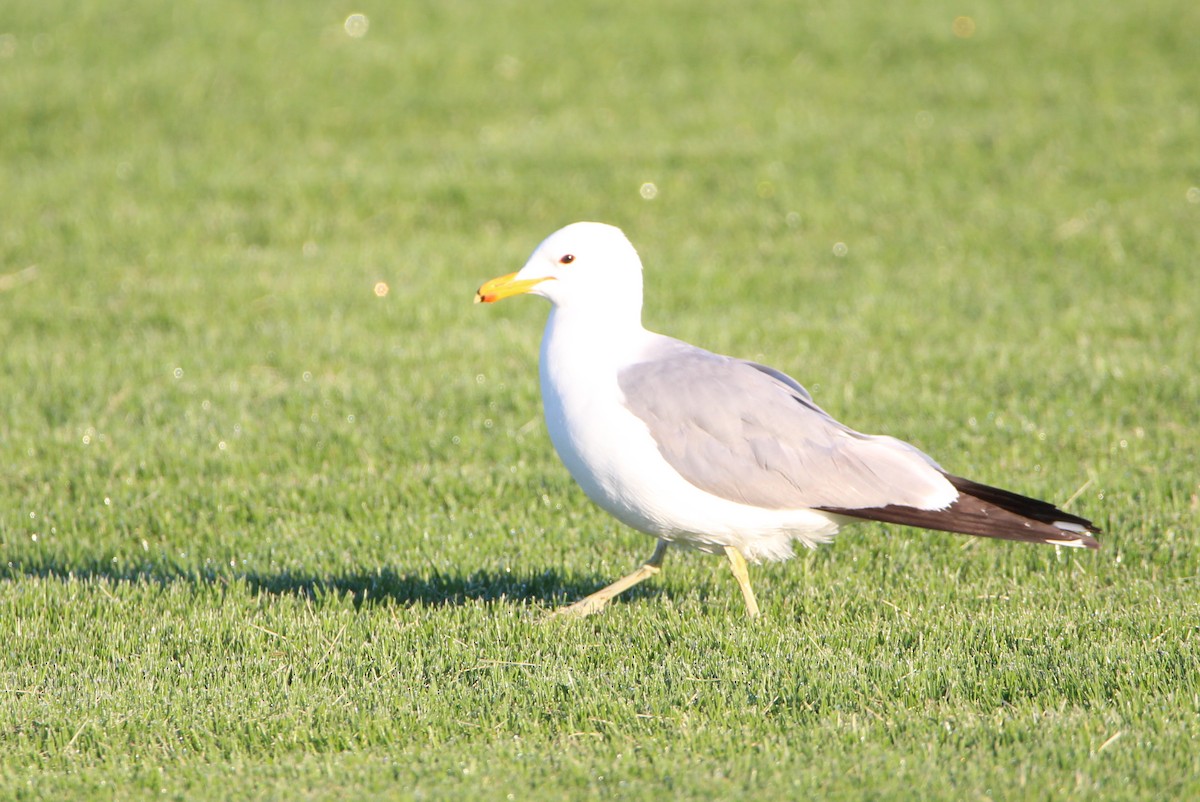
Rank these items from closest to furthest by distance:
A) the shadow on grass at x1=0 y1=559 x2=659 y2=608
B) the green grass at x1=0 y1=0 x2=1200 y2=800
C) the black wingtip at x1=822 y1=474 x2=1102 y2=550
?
the green grass at x1=0 y1=0 x2=1200 y2=800 → the black wingtip at x1=822 y1=474 x2=1102 y2=550 → the shadow on grass at x1=0 y1=559 x2=659 y2=608

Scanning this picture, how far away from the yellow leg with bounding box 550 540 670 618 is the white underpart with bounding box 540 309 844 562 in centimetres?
37

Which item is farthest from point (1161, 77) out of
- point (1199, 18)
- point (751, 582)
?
point (751, 582)

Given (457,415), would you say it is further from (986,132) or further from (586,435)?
(986,132)

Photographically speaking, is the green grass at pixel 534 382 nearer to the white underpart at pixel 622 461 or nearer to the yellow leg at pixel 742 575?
the yellow leg at pixel 742 575

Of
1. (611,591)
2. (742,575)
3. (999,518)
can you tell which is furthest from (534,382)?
(999,518)

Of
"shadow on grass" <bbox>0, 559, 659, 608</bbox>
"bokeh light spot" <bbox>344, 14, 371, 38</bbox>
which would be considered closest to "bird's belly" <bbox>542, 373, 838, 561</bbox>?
"shadow on grass" <bbox>0, 559, 659, 608</bbox>

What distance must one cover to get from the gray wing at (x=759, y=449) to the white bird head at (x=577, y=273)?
1.17 feet

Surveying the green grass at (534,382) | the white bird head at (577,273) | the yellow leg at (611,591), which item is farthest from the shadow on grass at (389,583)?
the white bird head at (577,273)

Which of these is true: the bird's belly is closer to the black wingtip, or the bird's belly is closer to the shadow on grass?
the black wingtip

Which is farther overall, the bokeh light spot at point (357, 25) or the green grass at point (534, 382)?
the bokeh light spot at point (357, 25)

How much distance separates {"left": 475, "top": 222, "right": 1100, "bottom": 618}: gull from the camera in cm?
534

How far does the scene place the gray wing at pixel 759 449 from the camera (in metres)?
5.39

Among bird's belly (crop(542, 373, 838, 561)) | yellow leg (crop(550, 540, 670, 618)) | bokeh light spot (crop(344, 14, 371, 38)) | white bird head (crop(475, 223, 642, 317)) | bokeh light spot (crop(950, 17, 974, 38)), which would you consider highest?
bokeh light spot (crop(950, 17, 974, 38))

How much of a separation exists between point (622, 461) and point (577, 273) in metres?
0.86
